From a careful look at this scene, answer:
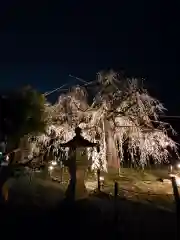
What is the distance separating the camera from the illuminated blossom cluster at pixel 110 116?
48.1ft

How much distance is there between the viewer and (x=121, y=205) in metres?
9.47

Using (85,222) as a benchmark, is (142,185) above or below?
above

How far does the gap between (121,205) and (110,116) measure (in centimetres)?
620

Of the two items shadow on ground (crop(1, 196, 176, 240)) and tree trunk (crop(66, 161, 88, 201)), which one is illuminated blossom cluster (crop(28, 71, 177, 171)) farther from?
shadow on ground (crop(1, 196, 176, 240))

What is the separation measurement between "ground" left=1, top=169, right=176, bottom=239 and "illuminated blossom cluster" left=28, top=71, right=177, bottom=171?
2.09m

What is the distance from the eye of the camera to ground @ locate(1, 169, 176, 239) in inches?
287

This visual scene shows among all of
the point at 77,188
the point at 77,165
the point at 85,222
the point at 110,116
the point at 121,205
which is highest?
the point at 110,116

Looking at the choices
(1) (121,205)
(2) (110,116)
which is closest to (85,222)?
(1) (121,205)

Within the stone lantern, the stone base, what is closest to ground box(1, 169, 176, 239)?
the stone base

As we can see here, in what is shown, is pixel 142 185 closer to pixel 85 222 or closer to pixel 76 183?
pixel 76 183

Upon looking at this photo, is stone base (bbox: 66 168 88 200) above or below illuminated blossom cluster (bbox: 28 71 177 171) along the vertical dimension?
below

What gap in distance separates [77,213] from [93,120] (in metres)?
6.94

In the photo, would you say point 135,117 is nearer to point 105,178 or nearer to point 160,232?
point 105,178

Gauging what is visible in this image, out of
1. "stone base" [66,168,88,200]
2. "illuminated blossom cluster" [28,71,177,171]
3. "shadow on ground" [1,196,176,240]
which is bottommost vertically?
"shadow on ground" [1,196,176,240]
